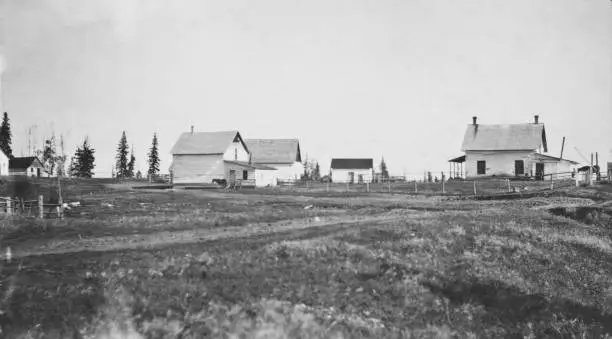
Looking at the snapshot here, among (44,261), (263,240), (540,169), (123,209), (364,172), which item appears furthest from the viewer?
(364,172)

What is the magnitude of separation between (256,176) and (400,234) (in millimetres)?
48698

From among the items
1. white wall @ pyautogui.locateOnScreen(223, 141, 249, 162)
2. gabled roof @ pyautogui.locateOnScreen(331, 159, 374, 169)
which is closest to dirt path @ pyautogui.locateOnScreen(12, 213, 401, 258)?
white wall @ pyautogui.locateOnScreen(223, 141, 249, 162)

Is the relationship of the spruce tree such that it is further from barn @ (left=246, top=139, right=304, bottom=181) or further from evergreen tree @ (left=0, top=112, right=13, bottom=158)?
barn @ (left=246, top=139, right=304, bottom=181)

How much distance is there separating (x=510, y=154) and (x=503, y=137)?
3.24 m

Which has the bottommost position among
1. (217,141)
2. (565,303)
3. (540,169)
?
(565,303)

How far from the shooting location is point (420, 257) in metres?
15.6

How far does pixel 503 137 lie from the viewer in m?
66.4

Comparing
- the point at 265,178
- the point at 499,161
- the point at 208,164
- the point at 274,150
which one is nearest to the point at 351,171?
the point at 274,150

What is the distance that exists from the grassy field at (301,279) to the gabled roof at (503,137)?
146ft

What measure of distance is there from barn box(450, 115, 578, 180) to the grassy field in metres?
44.1

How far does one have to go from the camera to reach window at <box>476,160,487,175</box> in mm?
65562

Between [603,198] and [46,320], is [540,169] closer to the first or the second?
[603,198]

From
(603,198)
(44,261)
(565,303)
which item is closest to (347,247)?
(565,303)

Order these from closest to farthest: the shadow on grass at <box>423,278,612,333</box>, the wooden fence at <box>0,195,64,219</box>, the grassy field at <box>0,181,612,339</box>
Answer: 1. the grassy field at <box>0,181,612,339</box>
2. the shadow on grass at <box>423,278,612,333</box>
3. the wooden fence at <box>0,195,64,219</box>
